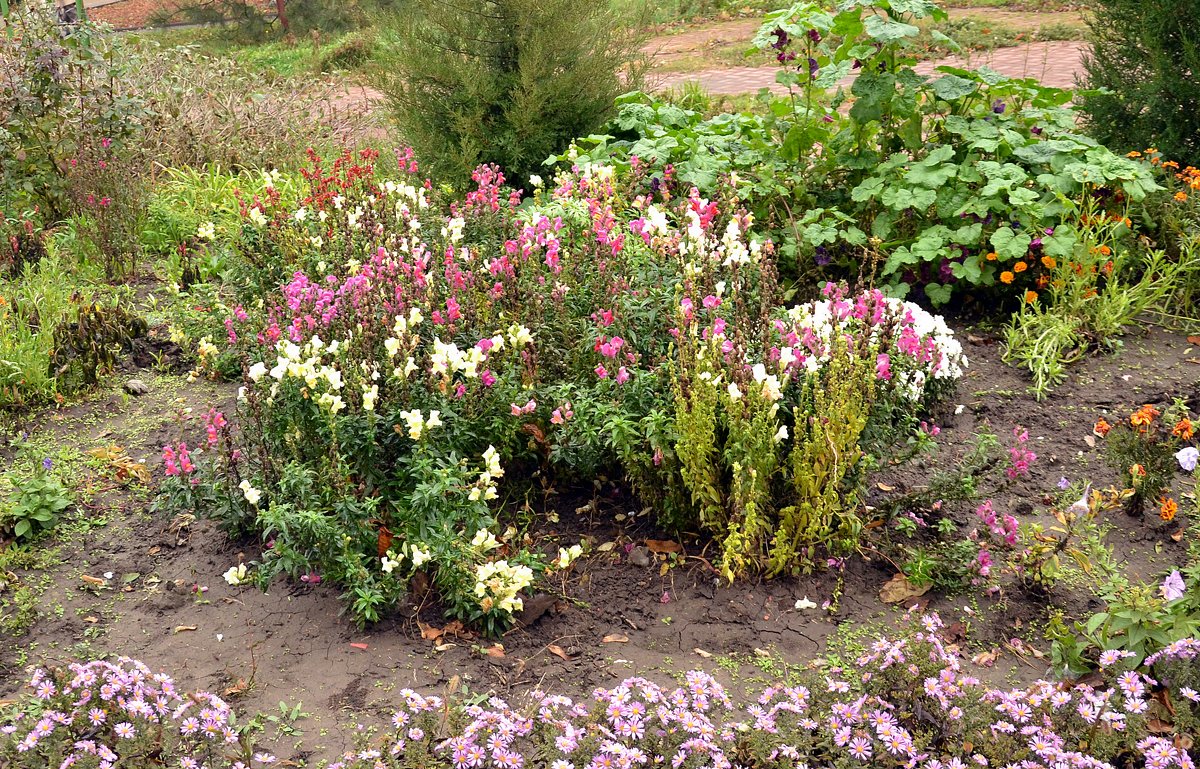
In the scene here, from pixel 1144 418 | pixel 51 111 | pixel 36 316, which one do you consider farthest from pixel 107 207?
pixel 1144 418

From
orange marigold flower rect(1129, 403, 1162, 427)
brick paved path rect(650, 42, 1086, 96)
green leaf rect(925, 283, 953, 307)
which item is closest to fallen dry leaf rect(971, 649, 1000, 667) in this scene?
orange marigold flower rect(1129, 403, 1162, 427)

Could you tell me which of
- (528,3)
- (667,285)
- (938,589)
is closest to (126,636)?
(667,285)

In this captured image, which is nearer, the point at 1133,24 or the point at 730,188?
the point at 730,188

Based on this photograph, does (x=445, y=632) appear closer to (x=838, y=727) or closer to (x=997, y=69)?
(x=838, y=727)

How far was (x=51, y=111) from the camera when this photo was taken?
21.9ft

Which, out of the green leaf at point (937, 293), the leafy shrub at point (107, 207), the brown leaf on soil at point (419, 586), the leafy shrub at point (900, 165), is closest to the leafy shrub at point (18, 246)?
the leafy shrub at point (107, 207)

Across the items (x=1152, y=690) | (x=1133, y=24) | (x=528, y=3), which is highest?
(x=528, y=3)

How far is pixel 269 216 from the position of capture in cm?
538

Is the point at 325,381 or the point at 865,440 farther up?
the point at 325,381

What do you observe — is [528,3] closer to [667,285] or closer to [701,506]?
[667,285]

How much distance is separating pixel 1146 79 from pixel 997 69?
18.4 feet

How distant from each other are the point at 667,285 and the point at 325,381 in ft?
4.43

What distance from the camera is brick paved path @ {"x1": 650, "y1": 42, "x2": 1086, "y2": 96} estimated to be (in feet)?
34.7

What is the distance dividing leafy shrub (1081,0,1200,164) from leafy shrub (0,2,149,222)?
6059mm
